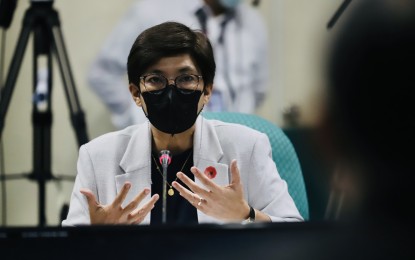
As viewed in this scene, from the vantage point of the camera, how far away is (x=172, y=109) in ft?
4.45

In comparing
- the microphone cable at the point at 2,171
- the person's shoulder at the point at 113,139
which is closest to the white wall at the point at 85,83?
the microphone cable at the point at 2,171

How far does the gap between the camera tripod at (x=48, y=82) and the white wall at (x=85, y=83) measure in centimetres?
31

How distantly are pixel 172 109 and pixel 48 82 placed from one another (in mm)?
1220

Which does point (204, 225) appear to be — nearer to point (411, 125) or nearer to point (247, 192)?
point (247, 192)

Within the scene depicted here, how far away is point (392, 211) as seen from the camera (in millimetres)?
554

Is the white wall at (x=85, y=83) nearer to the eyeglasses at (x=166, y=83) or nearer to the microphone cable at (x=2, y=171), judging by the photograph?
the microphone cable at (x=2, y=171)

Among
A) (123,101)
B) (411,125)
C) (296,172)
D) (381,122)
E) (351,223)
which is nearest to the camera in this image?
(351,223)

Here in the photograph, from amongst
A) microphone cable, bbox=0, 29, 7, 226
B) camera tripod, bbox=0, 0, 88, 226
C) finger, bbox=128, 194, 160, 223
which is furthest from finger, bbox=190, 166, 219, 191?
microphone cable, bbox=0, 29, 7, 226

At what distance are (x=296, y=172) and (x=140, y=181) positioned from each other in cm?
37

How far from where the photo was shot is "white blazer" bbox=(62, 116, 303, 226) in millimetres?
1363

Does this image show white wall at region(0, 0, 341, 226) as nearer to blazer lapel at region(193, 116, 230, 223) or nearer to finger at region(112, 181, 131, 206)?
blazer lapel at region(193, 116, 230, 223)

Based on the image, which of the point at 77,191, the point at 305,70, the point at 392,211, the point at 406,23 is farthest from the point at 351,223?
the point at 305,70

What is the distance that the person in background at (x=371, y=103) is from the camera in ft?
7.17

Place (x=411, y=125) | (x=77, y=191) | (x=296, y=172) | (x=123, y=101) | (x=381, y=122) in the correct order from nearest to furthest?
(x=77, y=191) < (x=296, y=172) < (x=411, y=125) < (x=381, y=122) < (x=123, y=101)
